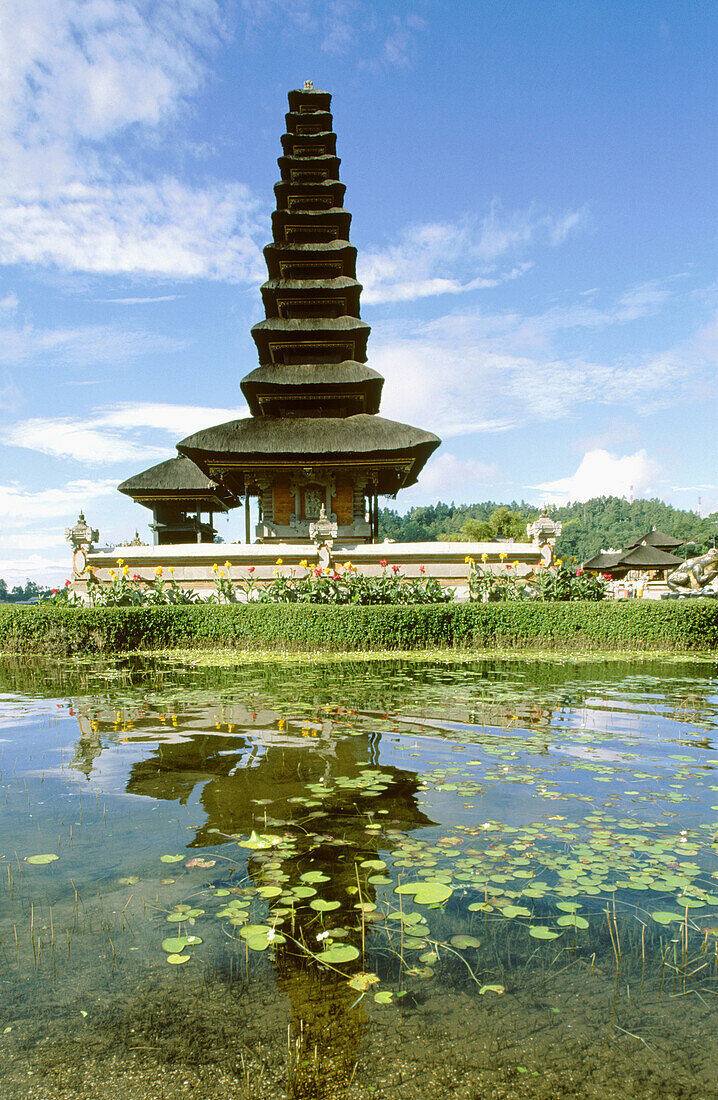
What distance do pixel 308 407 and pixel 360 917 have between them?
22818 millimetres

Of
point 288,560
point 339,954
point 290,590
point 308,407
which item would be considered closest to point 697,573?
point 290,590

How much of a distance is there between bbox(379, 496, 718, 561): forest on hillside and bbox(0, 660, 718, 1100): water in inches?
3142

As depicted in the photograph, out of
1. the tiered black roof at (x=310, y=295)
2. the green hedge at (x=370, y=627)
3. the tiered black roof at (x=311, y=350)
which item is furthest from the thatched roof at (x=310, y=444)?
the green hedge at (x=370, y=627)

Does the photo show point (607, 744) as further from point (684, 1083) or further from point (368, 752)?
point (684, 1083)

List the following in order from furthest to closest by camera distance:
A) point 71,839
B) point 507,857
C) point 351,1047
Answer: point 71,839 < point 507,857 < point 351,1047

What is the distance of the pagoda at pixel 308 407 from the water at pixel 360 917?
14442 mm

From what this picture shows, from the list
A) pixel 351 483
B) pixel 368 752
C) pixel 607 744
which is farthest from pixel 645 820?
pixel 351 483

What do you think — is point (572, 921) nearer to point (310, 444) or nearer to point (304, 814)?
point (304, 814)

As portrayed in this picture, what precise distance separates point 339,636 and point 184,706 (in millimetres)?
5697

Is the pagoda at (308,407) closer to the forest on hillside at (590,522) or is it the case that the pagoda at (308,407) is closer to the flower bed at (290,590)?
the flower bed at (290,590)

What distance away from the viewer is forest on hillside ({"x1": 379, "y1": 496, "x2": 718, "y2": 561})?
9062 cm

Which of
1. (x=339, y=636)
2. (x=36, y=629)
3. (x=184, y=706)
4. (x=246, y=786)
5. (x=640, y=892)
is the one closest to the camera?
(x=640, y=892)

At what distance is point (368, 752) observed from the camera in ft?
17.1

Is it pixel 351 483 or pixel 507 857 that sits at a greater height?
pixel 351 483
